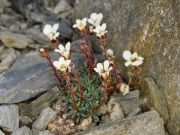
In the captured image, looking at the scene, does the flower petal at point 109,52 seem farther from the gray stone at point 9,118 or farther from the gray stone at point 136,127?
the gray stone at point 9,118

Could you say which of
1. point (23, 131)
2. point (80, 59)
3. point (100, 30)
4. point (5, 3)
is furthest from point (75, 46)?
point (5, 3)

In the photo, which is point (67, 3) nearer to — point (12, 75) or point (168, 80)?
point (12, 75)

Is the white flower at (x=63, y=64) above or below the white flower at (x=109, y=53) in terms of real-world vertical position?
below

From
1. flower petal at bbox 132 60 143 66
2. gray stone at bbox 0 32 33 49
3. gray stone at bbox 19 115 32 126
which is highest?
gray stone at bbox 0 32 33 49

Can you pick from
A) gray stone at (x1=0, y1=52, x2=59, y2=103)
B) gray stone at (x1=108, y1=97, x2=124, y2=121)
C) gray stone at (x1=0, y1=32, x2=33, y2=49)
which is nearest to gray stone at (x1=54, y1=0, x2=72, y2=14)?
gray stone at (x1=0, y1=32, x2=33, y2=49)

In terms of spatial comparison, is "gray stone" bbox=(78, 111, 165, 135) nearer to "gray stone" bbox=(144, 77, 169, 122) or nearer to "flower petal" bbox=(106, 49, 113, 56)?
"gray stone" bbox=(144, 77, 169, 122)

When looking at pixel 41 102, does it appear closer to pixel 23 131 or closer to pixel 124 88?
pixel 23 131

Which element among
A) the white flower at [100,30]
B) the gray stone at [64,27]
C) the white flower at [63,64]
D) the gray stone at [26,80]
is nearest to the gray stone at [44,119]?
the gray stone at [26,80]
